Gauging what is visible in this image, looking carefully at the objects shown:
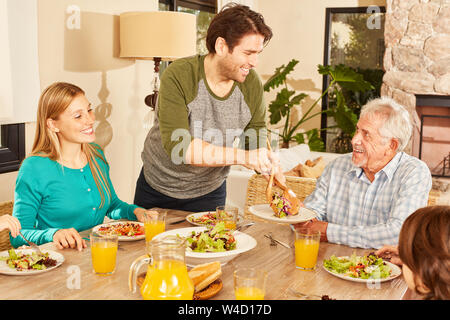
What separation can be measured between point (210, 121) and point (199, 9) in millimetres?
3238

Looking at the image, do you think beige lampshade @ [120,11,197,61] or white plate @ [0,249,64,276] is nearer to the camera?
white plate @ [0,249,64,276]

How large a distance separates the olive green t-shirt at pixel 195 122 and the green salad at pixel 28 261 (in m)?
0.66

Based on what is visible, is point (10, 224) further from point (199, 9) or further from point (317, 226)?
point (199, 9)

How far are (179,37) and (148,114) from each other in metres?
0.91

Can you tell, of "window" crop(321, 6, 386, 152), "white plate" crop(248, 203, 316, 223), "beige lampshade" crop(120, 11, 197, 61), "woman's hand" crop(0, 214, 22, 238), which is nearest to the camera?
"woman's hand" crop(0, 214, 22, 238)

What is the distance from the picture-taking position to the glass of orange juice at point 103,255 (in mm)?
1355

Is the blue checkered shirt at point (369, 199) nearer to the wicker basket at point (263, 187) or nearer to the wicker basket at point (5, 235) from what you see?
the wicker basket at point (263, 187)

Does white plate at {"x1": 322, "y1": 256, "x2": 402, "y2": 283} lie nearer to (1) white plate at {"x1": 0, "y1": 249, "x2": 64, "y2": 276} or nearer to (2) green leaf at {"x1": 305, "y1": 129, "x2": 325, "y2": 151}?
(1) white plate at {"x1": 0, "y1": 249, "x2": 64, "y2": 276}

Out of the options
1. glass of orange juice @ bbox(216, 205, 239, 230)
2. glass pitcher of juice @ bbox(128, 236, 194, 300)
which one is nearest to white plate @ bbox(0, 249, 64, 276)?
glass pitcher of juice @ bbox(128, 236, 194, 300)

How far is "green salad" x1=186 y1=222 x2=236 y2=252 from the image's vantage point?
1431 mm

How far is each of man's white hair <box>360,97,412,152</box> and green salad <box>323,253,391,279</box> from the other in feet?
2.10

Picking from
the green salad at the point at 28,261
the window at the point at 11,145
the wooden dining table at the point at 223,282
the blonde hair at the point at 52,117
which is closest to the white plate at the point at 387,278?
the wooden dining table at the point at 223,282

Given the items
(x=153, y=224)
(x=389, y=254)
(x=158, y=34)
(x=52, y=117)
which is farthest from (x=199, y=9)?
(x=389, y=254)
